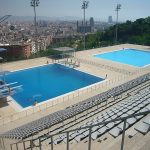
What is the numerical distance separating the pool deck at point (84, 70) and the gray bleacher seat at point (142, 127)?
1041 centimetres

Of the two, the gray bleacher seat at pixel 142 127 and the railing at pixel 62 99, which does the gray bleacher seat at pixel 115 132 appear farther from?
the railing at pixel 62 99

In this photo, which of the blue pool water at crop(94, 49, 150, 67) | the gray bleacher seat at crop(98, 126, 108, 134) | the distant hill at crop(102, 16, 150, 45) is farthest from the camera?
the distant hill at crop(102, 16, 150, 45)

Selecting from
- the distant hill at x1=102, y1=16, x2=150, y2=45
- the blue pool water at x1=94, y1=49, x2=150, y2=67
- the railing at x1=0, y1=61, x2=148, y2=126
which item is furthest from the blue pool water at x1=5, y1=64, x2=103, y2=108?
the distant hill at x1=102, y1=16, x2=150, y2=45

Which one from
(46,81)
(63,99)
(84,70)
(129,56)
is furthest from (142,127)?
(129,56)

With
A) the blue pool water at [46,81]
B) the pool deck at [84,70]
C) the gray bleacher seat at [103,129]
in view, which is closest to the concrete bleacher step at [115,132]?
the gray bleacher seat at [103,129]

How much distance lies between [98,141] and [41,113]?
10200 millimetres

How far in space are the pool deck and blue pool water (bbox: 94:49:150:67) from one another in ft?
6.36

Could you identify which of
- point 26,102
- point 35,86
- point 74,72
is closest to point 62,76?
point 74,72

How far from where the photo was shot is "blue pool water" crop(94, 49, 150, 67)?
109 feet

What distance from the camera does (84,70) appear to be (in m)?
26.6

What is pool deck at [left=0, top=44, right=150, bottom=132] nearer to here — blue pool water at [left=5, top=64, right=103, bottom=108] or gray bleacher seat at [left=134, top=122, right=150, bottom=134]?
blue pool water at [left=5, top=64, right=103, bottom=108]

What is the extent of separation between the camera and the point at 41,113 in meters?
15.3

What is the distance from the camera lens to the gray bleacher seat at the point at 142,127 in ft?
15.5

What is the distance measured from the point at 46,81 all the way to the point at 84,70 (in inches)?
204
